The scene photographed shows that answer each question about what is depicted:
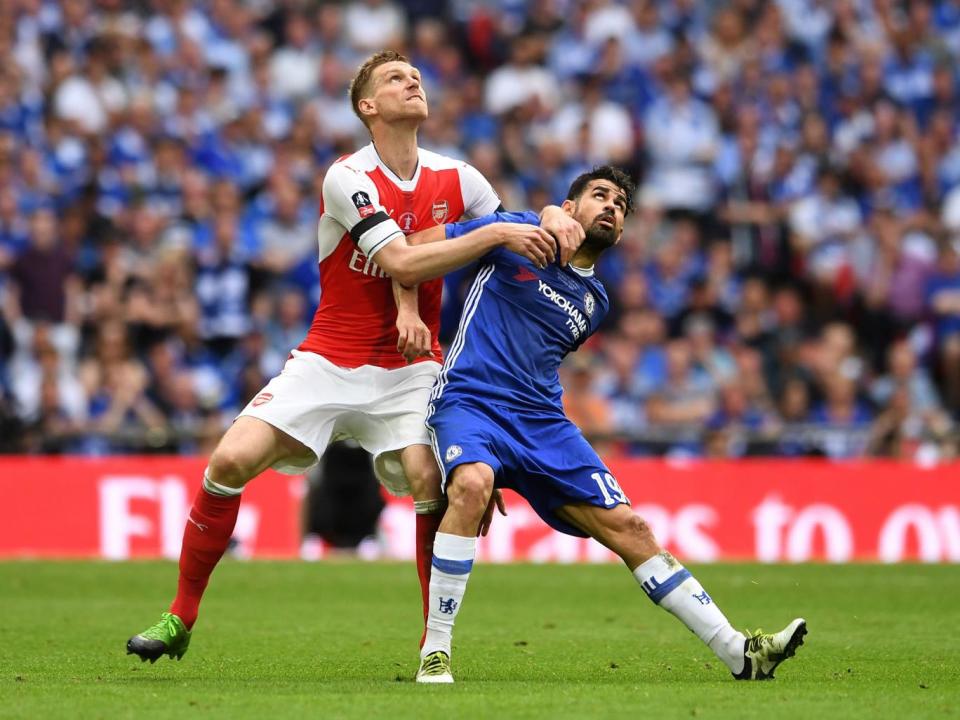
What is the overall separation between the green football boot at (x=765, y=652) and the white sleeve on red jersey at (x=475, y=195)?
237 centimetres

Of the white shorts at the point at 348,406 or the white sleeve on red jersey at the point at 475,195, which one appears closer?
the white shorts at the point at 348,406

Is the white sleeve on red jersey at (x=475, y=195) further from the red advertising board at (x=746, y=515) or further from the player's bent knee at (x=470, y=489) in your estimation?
the red advertising board at (x=746, y=515)

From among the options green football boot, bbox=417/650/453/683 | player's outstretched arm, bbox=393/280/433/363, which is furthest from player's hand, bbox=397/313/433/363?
green football boot, bbox=417/650/453/683

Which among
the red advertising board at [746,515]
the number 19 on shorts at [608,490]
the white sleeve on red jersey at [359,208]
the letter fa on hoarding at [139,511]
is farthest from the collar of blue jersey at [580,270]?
the letter fa on hoarding at [139,511]

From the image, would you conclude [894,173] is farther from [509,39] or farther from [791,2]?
[509,39]

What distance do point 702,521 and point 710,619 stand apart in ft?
28.3

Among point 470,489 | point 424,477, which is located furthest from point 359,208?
point 470,489

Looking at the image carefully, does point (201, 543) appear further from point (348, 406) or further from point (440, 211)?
point (440, 211)

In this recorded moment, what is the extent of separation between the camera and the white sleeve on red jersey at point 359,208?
24.1ft

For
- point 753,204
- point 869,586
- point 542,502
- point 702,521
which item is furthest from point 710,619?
point 753,204

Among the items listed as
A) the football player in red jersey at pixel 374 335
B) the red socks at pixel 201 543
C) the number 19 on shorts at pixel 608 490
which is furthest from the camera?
the red socks at pixel 201 543

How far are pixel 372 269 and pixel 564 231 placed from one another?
1.05 meters

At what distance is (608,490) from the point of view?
7.22m

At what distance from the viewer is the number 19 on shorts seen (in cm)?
720
